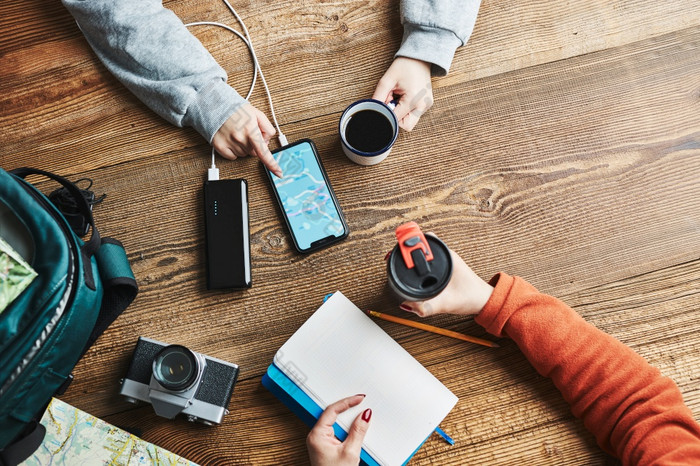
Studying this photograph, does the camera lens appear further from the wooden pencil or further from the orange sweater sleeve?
the orange sweater sleeve

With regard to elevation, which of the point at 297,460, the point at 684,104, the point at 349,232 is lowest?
the point at 297,460

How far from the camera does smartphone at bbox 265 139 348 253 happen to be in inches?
33.0

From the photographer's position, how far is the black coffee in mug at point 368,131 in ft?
2.68

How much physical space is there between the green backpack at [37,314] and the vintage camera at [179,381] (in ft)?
0.32

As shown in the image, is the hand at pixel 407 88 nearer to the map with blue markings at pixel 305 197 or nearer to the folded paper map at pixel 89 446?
the map with blue markings at pixel 305 197

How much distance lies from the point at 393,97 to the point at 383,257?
302 mm

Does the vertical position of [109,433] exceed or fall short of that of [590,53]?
it falls short

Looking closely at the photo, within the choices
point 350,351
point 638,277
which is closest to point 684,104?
point 638,277

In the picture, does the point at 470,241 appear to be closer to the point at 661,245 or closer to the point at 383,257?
the point at 383,257

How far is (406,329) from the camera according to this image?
830 mm

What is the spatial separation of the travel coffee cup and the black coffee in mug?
23cm

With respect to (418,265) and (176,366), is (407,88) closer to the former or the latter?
(418,265)

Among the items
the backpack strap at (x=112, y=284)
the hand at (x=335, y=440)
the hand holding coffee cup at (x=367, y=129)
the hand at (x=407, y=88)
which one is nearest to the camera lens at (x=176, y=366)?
the backpack strap at (x=112, y=284)

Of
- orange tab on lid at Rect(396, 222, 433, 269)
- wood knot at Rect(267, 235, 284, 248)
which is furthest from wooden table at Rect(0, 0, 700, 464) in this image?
orange tab on lid at Rect(396, 222, 433, 269)
